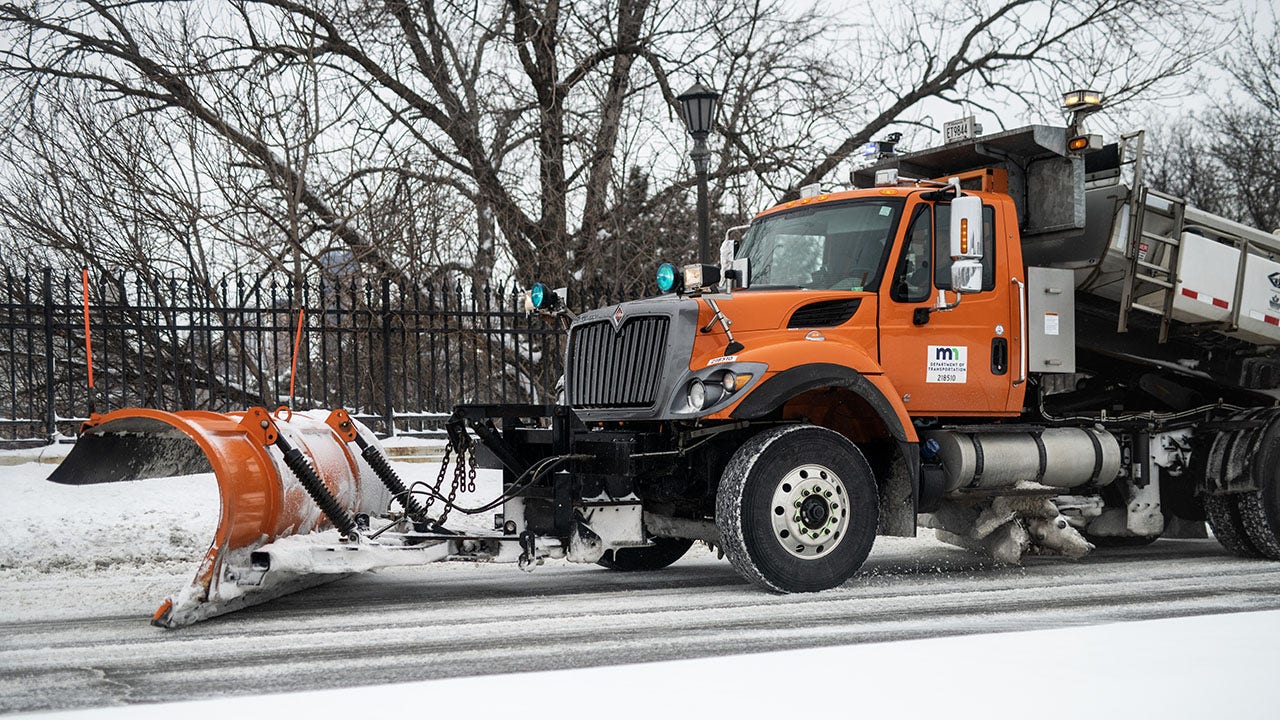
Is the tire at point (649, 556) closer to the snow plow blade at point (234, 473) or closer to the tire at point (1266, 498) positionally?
the snow plow blade at point (234, 473)

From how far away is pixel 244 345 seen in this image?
13812mm

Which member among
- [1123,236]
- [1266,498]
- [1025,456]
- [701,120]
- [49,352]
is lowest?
[1266,498]

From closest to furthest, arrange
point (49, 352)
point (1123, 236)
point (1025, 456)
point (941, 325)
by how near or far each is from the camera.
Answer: point (941, 325)
point (1025, 456)
point (1123, 236)
point (49, 352)

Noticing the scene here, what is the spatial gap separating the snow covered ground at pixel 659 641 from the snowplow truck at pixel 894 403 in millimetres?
402

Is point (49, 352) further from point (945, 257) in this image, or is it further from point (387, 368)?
point (945, 257)

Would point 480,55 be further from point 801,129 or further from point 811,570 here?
point 811,570

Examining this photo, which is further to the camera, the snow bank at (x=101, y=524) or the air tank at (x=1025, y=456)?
the snow bank at (x=101, y=524)

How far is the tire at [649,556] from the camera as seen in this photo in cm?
898

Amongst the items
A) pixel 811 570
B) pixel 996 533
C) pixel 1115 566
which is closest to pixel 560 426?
pixel 811 570

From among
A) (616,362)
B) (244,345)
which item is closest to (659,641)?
(616,362)

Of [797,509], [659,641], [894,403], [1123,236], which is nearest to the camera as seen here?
[659,641]

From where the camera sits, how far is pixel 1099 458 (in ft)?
29.7

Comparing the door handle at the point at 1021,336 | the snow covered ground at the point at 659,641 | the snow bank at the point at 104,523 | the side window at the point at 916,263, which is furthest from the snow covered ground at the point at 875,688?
the snow bank at the point at 104,523

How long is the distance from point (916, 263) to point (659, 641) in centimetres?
360
